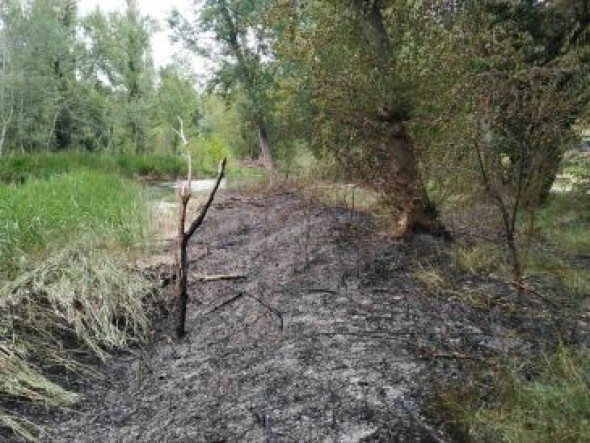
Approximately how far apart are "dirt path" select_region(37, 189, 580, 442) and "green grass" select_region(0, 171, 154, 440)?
204 millimetres

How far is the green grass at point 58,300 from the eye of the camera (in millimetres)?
3301

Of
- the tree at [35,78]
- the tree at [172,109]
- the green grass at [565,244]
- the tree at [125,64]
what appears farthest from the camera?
the tree at [172,109]

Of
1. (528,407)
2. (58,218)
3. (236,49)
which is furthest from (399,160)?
(236,49)

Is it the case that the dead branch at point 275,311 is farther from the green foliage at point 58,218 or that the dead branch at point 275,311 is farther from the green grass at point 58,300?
the green foliage at point 58,218

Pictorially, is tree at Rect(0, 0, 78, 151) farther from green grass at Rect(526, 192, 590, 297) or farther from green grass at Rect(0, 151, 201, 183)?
green grass at Rect(526, 192, 590, 297)

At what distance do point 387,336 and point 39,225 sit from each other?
365cm

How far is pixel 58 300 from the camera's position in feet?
13.5

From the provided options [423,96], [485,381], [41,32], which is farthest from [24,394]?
[41,32]

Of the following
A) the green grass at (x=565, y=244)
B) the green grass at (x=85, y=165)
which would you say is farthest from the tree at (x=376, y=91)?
the green grass at (x=85, y=165)

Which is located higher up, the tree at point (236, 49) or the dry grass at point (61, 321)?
the tree at point (236, 49)

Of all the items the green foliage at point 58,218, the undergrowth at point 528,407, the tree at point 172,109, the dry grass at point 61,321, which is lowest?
the dry grass at point 61,321

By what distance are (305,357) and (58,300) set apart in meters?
1.81

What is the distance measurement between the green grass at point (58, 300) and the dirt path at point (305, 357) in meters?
0.20

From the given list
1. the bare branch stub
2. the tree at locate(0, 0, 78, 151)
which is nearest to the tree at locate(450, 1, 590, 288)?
the bare branch stub
